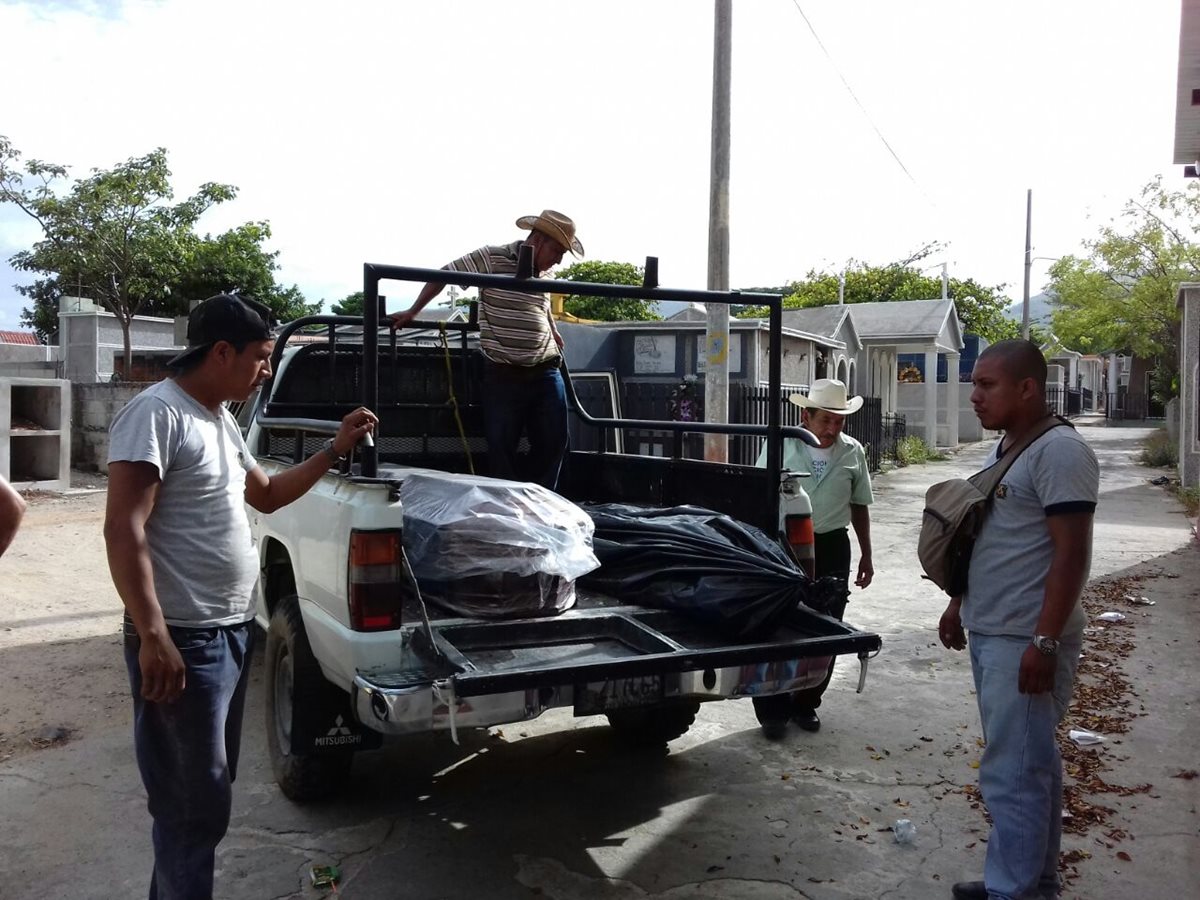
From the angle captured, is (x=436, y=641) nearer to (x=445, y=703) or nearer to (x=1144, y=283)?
(x=445, y=703)

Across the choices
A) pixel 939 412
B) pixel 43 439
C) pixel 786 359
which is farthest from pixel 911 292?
pixel 43 439

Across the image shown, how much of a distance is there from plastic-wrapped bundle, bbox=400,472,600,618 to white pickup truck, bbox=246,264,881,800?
0.07m

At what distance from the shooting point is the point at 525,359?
5043 mm

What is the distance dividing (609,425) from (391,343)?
1.28 meters

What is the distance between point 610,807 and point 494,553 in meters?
1.20

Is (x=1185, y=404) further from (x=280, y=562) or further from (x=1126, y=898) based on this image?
(x=280, y=562)

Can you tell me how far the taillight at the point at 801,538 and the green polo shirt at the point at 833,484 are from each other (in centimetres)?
83

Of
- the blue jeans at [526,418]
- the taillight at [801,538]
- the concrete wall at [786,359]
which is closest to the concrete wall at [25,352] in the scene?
the concrete wall at [786,359]

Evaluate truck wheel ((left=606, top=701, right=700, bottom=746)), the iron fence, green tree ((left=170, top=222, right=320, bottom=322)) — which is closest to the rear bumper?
truck wheel ((left=606, top=701, right=700, bottom=746))

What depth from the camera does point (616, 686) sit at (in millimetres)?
3193

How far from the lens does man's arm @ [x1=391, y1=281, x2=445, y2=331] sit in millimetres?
4336

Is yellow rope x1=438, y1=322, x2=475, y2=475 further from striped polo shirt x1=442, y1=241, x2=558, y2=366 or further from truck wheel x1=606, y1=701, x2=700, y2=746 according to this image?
truck wheel x1=606, y1=701, x2=700, y2=746

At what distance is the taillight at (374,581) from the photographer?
323cm

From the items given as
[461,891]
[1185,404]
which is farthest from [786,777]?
[1185,404]
